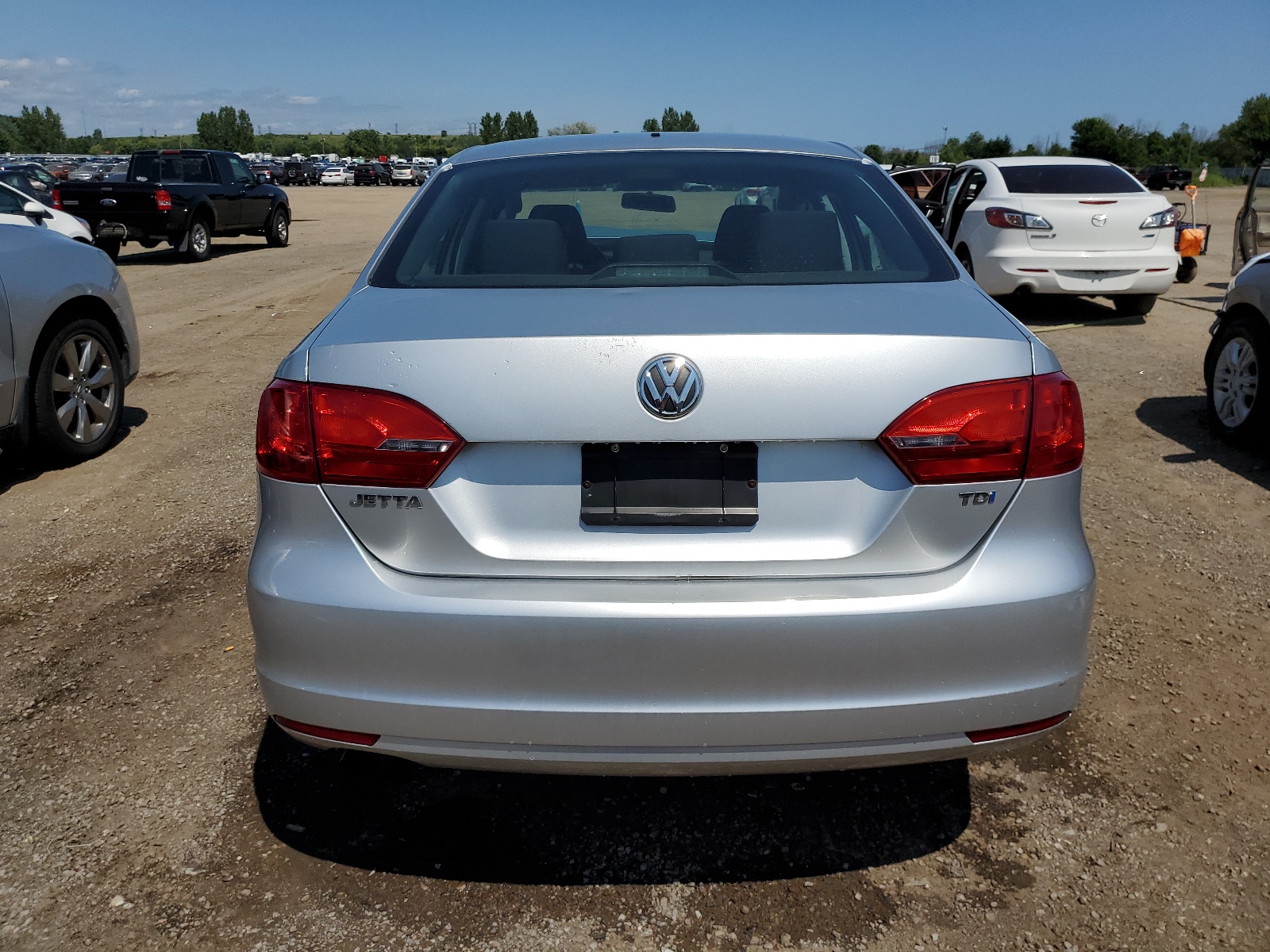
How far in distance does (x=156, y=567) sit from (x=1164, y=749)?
13.2 feet

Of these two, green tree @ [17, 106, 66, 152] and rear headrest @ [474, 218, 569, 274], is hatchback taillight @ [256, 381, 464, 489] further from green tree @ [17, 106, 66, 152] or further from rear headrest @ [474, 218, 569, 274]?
green tree @ [17, 106, 66, 152]

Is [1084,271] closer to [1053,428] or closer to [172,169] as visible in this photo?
[1053,428]

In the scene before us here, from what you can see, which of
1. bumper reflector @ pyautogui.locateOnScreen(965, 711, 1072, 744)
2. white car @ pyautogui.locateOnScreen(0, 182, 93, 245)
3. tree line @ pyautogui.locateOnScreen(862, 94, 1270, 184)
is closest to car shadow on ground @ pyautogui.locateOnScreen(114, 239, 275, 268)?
white car @ pyautogui.locateOnScreen(0, 182, 93, 245)

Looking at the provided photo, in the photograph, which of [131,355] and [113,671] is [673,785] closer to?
[113,671]

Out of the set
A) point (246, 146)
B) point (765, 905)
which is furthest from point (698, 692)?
point (246, 146)

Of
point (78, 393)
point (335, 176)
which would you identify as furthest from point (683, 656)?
point (335, 176)

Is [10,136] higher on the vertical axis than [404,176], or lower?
higher

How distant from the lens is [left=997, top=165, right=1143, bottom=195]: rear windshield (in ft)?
36.6

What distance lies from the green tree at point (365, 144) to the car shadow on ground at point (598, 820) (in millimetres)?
157055

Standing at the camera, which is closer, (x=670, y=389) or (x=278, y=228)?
(x=670, y=389)

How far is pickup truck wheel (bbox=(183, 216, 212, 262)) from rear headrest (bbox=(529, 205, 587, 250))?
17.1 m

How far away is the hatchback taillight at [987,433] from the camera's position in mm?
2143

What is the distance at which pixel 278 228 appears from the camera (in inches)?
855

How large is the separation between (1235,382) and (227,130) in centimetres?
12909
